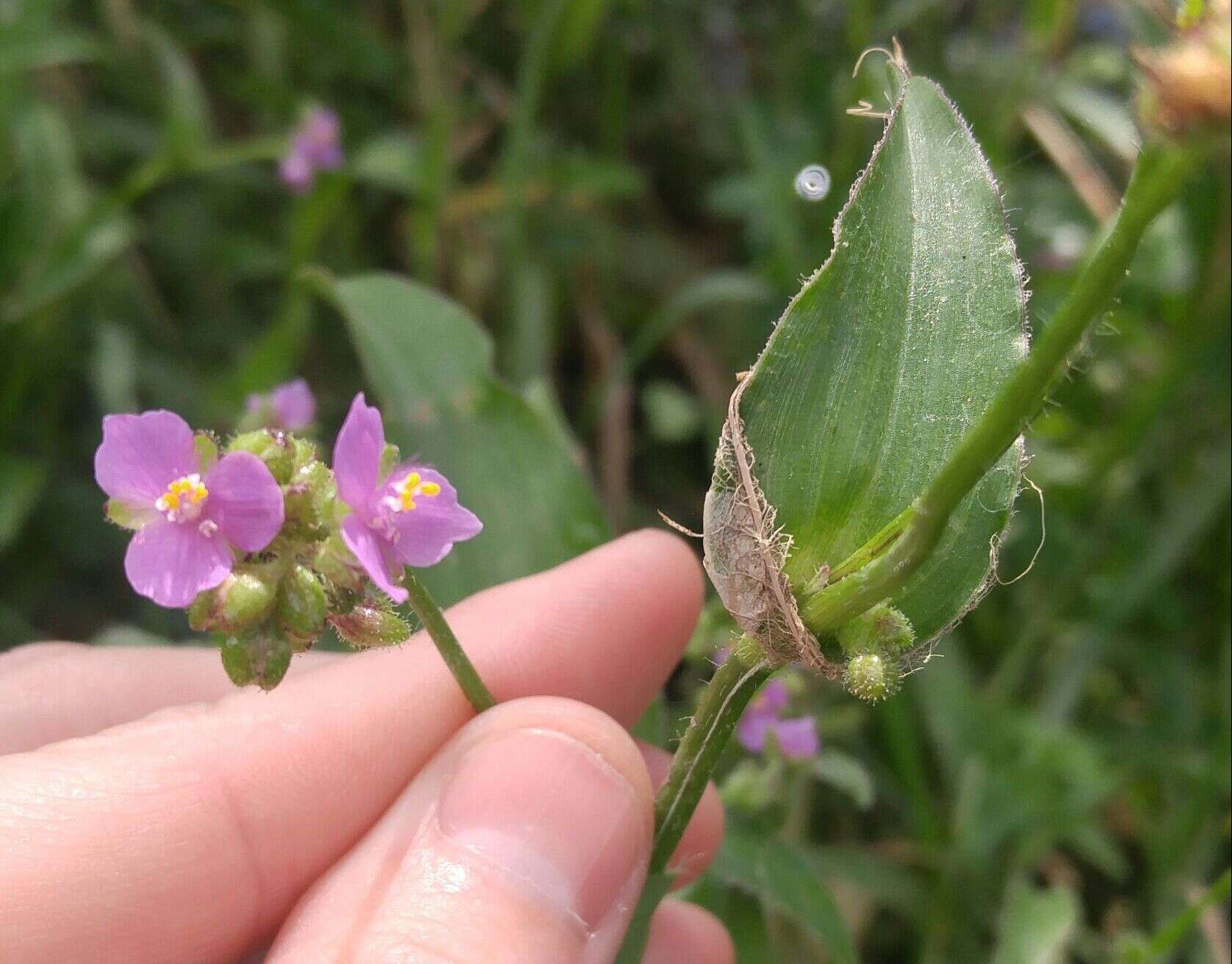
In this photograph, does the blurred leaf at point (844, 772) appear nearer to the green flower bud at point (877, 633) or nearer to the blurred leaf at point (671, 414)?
the green flower bud at point (877, 633)

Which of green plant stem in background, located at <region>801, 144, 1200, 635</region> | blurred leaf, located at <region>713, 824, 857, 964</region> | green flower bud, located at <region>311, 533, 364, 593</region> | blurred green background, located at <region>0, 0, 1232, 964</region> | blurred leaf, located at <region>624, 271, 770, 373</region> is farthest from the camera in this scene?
blurred leaf, located at <region>624, 271, 770, 373</region>

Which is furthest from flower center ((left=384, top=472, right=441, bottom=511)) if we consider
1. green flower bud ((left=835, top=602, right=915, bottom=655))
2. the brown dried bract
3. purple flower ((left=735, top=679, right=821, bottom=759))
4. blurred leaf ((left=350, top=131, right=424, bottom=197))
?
blurred leaf ((left=350, top=131, right=424, bottom=197))

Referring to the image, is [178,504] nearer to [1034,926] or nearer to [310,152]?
[1034,926]

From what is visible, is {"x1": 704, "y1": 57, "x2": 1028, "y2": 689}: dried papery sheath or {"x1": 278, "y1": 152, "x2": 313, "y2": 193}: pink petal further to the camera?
{"x1": 278, "y1": 152, "x2": 313, "y2": 193}: pink petal

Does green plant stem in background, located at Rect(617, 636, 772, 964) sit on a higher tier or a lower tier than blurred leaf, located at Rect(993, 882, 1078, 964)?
higher

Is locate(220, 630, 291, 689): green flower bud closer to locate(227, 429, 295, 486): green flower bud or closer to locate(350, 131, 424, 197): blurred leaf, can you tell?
locate(227, 429, 295, 486): green flower bud

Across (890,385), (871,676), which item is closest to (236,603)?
(871,676)

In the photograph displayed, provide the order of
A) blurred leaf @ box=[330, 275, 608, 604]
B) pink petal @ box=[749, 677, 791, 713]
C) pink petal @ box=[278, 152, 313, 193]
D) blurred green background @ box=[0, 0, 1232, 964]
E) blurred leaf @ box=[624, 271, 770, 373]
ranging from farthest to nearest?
pink petal @ box=[278, 152, 313, 193] < blurred leaf @ box=[624, 271, 770, 373] < blurred green background @ box=[0, 0, 1232, 964] < blurred leaf @ box=[330, 275, 608, 604] < pink petal @ box=[749, 677, 791, 713]
